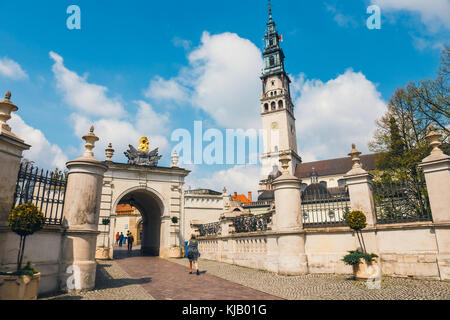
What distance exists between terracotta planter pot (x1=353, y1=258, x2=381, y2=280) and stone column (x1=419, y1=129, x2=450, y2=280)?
1.75 m

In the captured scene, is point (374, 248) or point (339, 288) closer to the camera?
point (339, 288)

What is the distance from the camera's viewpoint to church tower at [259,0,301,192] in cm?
7194

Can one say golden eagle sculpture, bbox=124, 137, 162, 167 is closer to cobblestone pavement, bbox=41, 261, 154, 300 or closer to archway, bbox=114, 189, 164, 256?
archway, bbox=114, 189, 164, 256

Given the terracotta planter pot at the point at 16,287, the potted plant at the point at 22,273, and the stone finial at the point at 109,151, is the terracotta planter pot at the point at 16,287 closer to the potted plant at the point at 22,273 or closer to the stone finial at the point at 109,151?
the potted plant at the point at 22,273

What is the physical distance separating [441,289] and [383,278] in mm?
1950

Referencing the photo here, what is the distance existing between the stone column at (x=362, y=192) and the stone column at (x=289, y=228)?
2012 mm

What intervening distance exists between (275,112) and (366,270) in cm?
6793

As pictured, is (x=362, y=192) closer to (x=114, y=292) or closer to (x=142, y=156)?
(x=114, y=292)

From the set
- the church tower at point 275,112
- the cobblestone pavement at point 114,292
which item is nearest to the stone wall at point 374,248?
the cobblestone pavement at point 114,292

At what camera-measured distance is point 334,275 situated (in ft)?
32.9

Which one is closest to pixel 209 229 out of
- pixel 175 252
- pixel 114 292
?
pixel 175 252

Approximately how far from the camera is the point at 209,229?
19.4 metres

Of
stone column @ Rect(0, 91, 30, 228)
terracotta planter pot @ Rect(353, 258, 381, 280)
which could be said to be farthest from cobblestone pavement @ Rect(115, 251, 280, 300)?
stone column @ Rect(0, 91, 30, 228)
